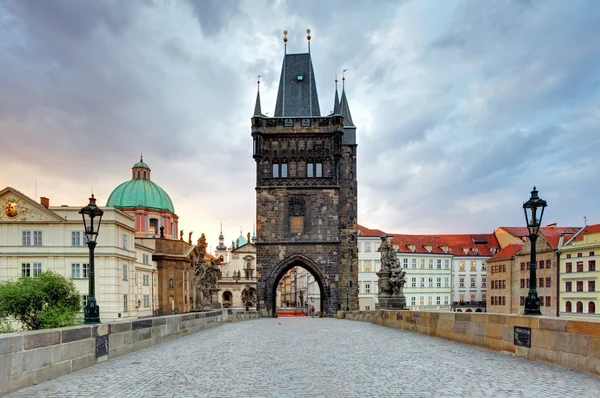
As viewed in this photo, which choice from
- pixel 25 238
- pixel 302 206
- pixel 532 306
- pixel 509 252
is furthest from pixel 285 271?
pixel 532 306

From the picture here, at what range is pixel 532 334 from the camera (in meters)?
9.88

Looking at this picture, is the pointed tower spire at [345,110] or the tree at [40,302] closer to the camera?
the tree at [40,302]

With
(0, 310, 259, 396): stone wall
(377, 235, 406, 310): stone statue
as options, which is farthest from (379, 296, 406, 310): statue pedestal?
(0, 310, 259, 396): stone wall

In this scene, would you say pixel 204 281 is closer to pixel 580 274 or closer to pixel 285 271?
pixel 285 271

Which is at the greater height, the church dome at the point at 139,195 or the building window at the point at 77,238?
the church dome at the point at 139,195

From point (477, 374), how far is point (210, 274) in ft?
95.3

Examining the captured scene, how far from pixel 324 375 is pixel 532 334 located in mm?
4286

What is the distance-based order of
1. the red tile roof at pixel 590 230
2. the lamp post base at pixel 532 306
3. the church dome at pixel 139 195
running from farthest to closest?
the church dome at pixel 139 195 < the red tile roof at pixel 590 230 < the lamp post base at pixel 532 306

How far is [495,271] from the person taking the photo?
6266cm

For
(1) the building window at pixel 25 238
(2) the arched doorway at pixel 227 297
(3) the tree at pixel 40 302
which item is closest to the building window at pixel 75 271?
(1) the building window at pixel 25 238

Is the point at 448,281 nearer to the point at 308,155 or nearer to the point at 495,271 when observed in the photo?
the point at 495,271

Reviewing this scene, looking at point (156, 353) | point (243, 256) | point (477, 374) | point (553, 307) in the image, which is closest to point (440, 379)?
point (477, 374)

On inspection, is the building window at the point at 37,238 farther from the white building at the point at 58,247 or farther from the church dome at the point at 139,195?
the church dome at the point at 139,195

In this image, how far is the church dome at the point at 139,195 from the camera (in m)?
64.4
